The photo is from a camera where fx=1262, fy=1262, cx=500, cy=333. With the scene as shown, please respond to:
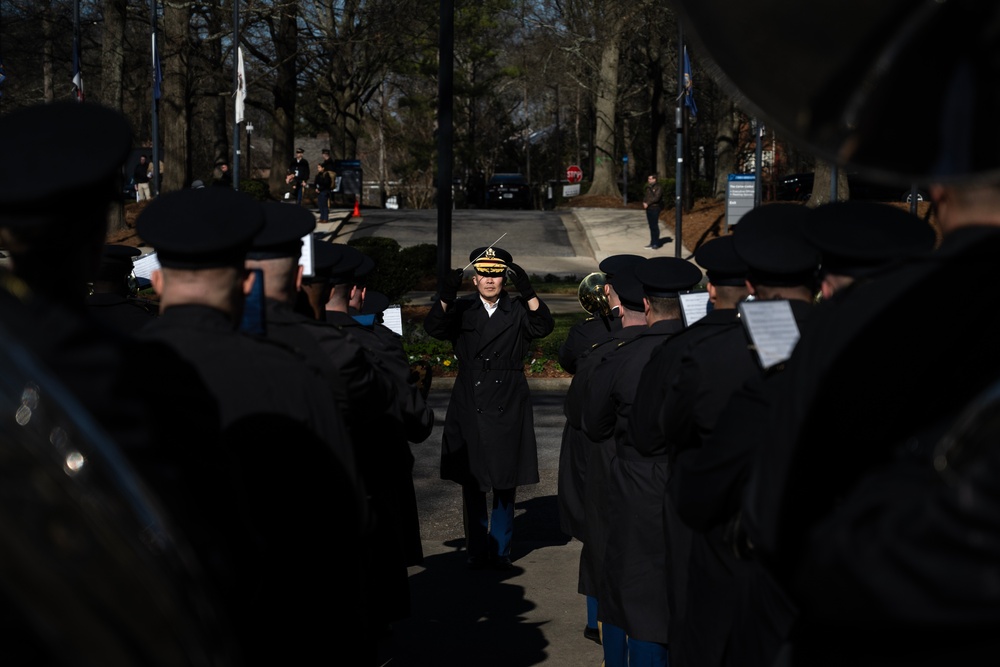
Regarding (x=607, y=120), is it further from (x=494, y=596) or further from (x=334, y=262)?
(x=334, y=262)

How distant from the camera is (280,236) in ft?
14.3

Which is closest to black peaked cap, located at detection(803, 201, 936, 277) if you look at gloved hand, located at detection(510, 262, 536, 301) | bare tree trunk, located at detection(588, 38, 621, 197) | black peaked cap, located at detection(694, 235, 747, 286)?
black peaked cap, located at detection(694, 235, 747, 286)

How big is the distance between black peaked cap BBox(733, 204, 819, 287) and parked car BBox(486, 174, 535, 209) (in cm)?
4654

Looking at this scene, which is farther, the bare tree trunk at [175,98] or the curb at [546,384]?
the bare tree trunk at [175,98]

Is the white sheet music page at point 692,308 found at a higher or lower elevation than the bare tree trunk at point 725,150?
lower

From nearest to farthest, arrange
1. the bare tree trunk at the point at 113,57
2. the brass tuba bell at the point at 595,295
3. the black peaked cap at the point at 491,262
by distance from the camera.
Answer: the brass tuba bell at the point at 595,295 < the black peaked cap at the point at 491,262 < the bare tree trunk at the point at 113,57

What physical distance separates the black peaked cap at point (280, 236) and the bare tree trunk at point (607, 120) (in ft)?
125

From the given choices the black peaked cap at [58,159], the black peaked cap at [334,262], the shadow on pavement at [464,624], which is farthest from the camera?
the shadow on pavement at [464,624]

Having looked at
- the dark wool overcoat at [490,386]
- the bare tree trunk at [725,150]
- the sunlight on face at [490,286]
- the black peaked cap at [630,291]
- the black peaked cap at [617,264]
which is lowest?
the dark wool overcoat at [490,386]

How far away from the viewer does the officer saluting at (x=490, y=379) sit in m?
A: 8.75

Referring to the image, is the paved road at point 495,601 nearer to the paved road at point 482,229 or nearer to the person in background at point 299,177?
the paved road at point 482,229

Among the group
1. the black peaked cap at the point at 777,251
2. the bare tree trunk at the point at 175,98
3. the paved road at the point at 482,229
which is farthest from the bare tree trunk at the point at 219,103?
the black peaked cap at the point at 777,251

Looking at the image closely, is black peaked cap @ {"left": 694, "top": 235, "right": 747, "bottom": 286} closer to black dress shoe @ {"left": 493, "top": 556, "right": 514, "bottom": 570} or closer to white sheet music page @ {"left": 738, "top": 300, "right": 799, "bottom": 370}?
white sheet music page @ {"left": 738, "top": 300, "right": 799, "bottom": 370}

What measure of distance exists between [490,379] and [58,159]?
6.70 m
